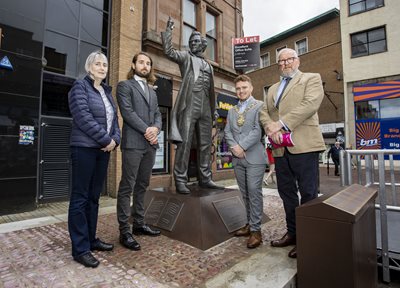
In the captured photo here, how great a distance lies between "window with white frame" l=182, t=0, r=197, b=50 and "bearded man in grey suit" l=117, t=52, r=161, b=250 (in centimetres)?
717

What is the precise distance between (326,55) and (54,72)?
2118cm

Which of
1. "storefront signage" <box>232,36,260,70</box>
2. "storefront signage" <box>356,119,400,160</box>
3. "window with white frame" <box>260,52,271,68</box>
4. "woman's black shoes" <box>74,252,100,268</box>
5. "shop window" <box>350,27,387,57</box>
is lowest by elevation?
"woman's black shoes" <box>74,252,100,268</box>

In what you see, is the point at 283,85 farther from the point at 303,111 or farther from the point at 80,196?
the point at 80,196

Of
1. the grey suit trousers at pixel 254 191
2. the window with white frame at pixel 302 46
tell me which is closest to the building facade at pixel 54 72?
the grey suit trousers at pixel 254 191

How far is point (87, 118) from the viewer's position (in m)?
2.62

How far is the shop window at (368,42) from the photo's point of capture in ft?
59.7

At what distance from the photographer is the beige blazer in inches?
112

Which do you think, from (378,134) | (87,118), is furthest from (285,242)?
(378,134)

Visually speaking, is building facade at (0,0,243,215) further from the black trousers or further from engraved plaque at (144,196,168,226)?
the black trousers

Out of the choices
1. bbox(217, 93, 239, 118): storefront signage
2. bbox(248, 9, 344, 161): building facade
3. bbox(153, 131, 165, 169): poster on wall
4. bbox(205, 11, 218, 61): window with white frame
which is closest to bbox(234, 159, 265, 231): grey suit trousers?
bbox(153, 131, 165, 169): poster on wall

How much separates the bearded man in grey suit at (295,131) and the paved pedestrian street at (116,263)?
0.80 metres

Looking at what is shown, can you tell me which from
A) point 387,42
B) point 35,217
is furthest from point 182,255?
point 387,42

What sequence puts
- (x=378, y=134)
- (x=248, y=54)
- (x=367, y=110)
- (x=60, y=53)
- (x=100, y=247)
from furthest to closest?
(x=367, y=110) < (x=378, y=134) < (x=248, y=54) < (x=60, y=53) < (x=100, y=247)

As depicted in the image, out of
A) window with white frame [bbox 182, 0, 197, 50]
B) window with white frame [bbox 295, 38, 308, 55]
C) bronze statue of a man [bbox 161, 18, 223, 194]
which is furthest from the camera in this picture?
window with white frame [bbox 295, 38, 308, 55]
